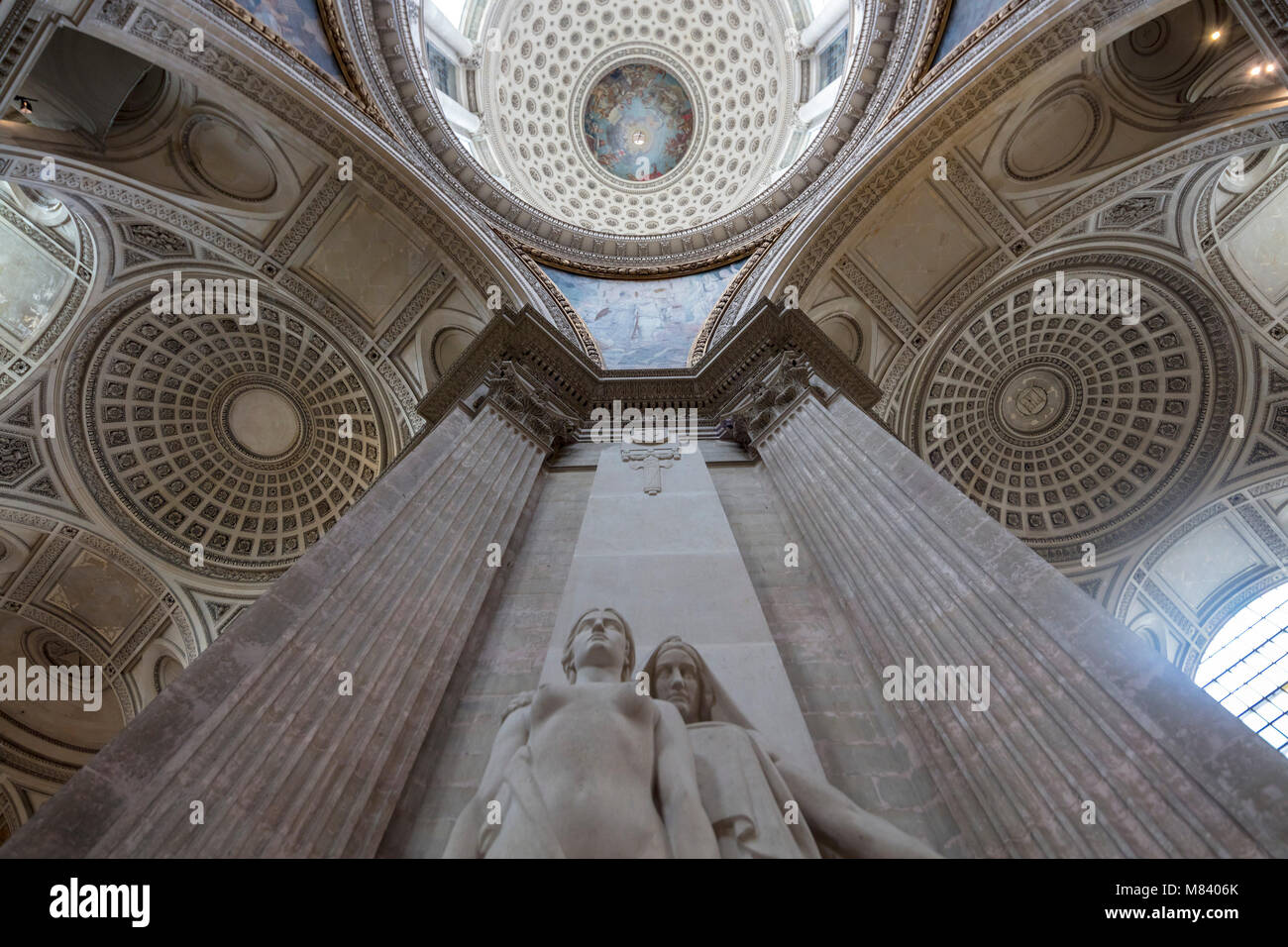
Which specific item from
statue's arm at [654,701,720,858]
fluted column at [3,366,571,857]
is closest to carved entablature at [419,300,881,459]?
fluted column at [3,366,571,857]

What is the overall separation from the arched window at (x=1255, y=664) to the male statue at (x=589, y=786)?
625 inches

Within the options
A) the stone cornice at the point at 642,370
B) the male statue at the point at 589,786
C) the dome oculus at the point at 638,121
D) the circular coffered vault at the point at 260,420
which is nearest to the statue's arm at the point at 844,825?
the male statue at the point at 589,786

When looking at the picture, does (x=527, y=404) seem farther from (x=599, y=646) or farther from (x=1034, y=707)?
(x=1034, y=707)

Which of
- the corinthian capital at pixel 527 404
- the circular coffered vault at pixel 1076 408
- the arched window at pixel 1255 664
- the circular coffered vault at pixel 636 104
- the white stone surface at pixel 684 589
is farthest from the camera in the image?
the circular coffered vault at pixel 636 104

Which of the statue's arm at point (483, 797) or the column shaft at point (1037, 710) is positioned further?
the column shaft at point (1037, 710)

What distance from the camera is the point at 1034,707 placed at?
372 centimetres

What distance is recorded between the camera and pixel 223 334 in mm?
12469

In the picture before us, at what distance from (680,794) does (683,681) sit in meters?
0.91

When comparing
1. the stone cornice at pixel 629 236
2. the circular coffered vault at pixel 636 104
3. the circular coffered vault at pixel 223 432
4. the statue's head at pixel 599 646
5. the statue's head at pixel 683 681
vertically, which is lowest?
the statue's head at pixel 683 681

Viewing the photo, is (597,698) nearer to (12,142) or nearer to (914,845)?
(914,845)

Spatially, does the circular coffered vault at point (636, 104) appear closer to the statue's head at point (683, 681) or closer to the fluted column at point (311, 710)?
the fluted column at point (311, 710)

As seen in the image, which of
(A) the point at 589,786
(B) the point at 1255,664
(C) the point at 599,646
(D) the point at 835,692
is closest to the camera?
(A) the point at 589,786

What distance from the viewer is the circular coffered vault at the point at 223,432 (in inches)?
475

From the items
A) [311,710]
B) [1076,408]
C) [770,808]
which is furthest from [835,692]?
[1076,408]
